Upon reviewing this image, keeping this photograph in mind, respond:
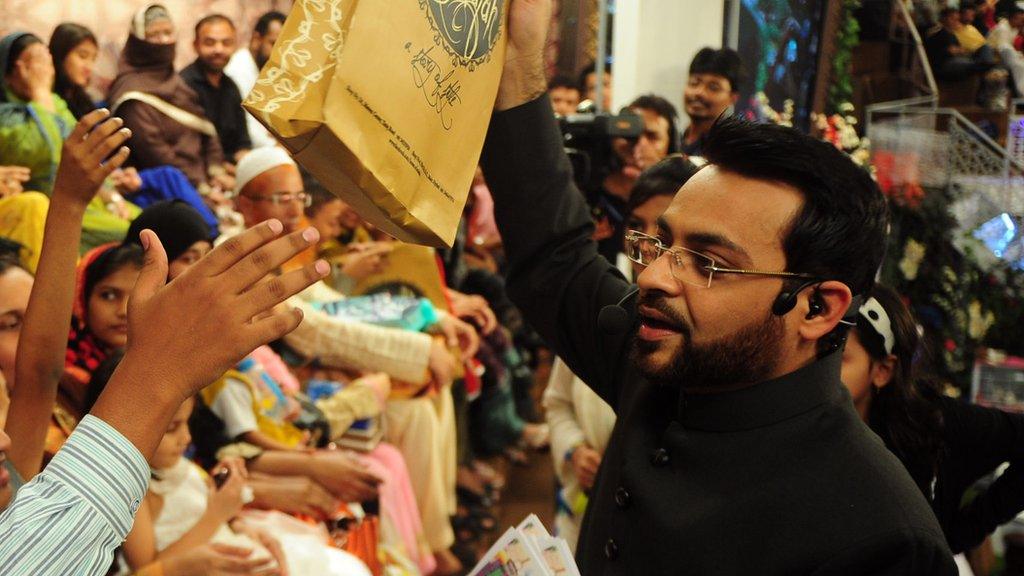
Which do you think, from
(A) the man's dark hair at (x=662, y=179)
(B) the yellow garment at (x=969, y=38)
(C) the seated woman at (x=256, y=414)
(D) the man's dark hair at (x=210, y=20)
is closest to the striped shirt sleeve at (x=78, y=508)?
(C) the seated woman at (x=256, y=414)

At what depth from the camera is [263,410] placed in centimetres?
269

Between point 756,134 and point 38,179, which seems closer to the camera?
point 756,134

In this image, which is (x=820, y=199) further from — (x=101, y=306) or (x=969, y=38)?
(x=969, y=38)

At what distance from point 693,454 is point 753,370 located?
126mm

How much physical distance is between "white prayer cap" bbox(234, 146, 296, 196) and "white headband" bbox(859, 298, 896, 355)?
1.74 m

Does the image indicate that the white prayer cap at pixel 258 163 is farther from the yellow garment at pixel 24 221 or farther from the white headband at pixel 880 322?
the white headband at pixel 880 322

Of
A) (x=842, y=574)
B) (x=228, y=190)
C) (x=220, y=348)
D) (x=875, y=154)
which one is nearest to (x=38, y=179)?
(x=228, y=190)

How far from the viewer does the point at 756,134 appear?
129 cm

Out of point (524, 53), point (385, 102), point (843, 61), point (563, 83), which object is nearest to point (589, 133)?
point (524, 53)

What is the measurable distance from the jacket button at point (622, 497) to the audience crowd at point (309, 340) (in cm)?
31

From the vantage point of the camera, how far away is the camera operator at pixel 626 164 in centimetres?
335

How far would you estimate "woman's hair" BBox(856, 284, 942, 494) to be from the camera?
1.91m

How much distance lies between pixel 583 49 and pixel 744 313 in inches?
168

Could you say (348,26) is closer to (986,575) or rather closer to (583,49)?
(986,575)
